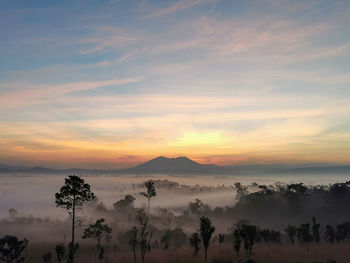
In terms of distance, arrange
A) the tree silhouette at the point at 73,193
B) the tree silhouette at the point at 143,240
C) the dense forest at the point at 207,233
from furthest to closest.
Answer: the dense forest at the point at 207,233 < the tree silhouette at the point at 143,240 < the tree silhouette at the point at 73,193

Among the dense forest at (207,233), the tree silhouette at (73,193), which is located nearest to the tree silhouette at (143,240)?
the dense forest at (207,233)

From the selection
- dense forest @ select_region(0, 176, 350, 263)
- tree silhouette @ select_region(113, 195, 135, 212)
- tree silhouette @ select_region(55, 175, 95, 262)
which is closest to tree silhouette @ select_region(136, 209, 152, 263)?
dense forest @ select_region(0, 176, 350, 263)

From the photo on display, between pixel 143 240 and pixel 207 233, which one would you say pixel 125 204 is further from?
pixel 207 233

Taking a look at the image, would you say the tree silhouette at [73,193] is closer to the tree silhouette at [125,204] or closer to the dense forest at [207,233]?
the dense forest at [207,233]

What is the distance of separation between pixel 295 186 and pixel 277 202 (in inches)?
549

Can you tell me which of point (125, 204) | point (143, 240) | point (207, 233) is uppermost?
point (207, 233)

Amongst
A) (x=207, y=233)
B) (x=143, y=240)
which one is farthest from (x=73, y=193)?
(x=207, y=233)

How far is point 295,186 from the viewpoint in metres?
134

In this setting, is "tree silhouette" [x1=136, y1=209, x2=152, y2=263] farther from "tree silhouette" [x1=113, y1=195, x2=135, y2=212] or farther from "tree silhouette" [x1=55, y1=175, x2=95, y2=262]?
"tree silhouette" [x1=113, y1=195, x2=135, y2=212]

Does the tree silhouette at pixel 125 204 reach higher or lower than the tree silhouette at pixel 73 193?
lower

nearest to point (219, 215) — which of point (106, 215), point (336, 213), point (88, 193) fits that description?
point (336, 213)

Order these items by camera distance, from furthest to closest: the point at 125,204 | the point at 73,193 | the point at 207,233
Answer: the point at 125,204, the point at 73,193, the point at 207,233

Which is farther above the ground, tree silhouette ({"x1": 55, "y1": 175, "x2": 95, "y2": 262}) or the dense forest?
tree silhouette ({"x1": 55, "y1": 175, "x2": 95, "y2": 262})

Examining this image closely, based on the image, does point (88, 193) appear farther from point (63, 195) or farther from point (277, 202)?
point (277, 202)
